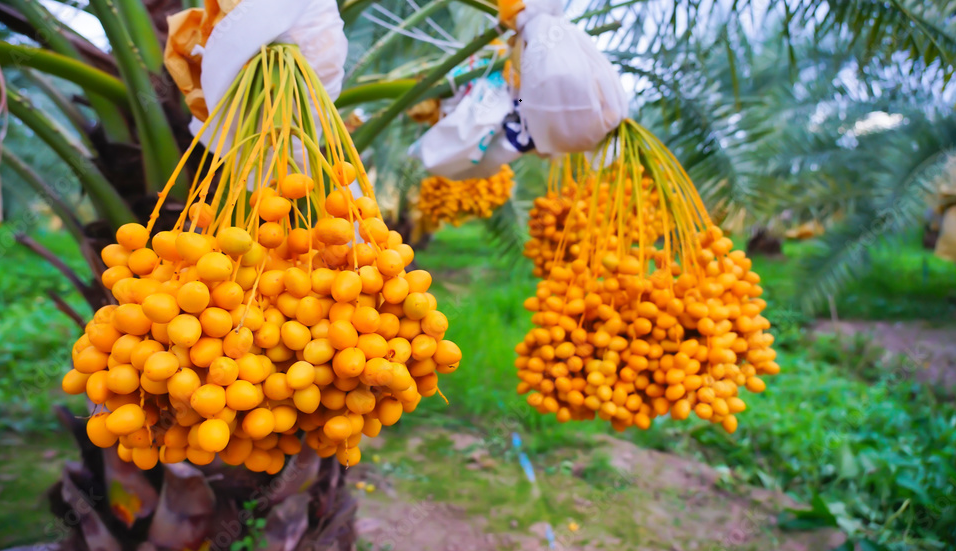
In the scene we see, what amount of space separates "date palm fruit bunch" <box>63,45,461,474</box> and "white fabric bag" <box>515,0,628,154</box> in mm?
560

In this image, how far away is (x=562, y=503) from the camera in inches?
101

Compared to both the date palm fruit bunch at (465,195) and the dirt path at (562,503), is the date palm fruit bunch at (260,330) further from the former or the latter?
the date palm fruit bunch at (465,195)

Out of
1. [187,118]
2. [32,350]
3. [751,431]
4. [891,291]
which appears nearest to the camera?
[187,118]


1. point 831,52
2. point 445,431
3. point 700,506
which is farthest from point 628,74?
point 831,52

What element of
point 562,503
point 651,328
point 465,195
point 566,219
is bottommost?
point 562,503

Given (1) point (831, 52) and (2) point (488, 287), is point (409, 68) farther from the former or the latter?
(1) point (831, 52)

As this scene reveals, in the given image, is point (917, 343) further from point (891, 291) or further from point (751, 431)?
point (751, 431)

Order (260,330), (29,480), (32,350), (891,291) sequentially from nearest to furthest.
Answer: (260,330) → (29,480) → (32,350) → (891,291)

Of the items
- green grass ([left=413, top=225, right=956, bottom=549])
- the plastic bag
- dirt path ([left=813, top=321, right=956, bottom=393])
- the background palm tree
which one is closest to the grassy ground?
green grass ([left=413, top=225, right=956, bottom=549])

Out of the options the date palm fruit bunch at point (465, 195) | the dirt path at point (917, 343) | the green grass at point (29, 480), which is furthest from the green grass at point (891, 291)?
the green grass at point (29, 480)

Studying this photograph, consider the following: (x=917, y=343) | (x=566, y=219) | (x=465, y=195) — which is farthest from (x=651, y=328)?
(x=917, y=343)

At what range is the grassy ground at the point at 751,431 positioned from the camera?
2461mm

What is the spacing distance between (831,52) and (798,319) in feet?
9.38

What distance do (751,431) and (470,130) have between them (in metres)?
2.71
